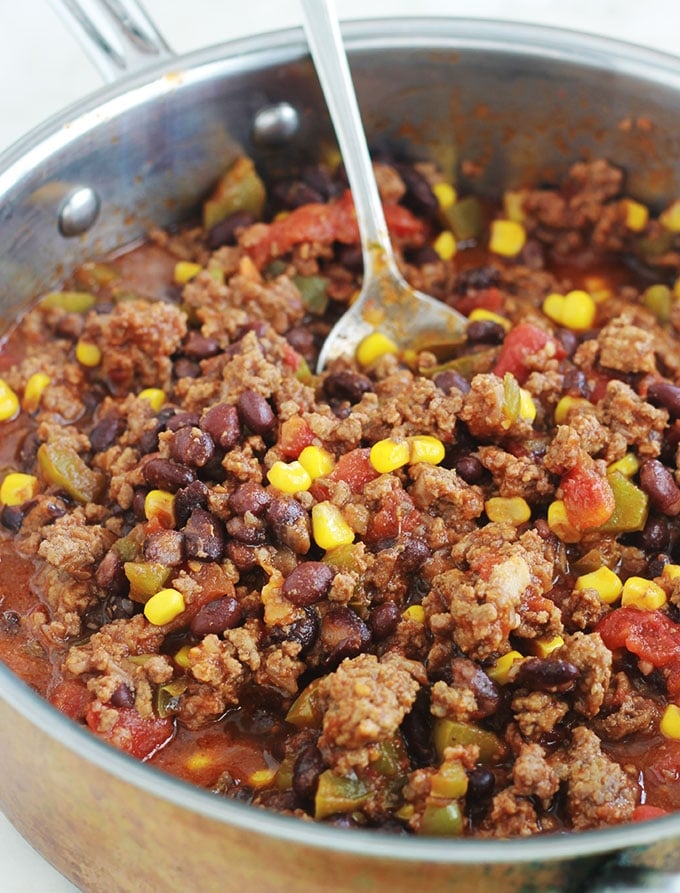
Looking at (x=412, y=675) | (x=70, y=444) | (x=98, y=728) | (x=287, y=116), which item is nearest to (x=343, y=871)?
(x=412, y=675)

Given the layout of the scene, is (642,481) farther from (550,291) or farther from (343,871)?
(343,871)

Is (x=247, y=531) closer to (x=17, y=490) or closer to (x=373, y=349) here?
(x=17, y=490)

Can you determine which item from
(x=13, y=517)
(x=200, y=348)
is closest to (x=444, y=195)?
(x=200, y=348)

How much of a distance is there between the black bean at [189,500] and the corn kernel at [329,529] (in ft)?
1.27

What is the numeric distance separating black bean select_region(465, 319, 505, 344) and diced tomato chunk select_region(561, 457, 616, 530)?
0.85 meters

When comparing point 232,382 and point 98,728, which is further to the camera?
point 232,382

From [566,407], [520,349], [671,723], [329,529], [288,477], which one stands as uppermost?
[288,477]

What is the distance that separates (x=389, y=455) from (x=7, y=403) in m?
1.64

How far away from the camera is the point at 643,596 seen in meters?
3.87

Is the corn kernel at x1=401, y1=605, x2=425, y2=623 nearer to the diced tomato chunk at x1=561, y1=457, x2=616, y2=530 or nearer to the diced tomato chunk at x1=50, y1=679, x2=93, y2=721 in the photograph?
the diced tomato chunk at x1=561, y1=457, x2=616, y2=530

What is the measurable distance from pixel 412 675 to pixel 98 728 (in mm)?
1010

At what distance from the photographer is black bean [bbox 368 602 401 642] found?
3756mm

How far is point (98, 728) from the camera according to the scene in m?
3.64

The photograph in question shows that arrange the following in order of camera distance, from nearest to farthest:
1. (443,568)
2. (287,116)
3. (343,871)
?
(343,871), (443,568), (287,116)
